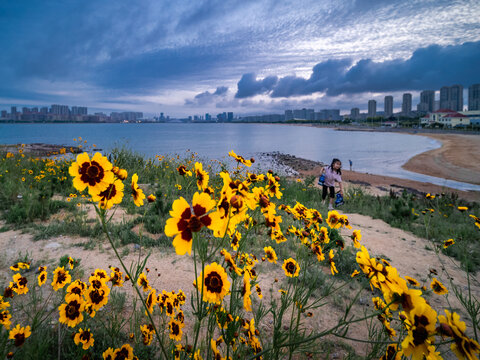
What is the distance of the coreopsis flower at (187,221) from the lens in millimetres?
957

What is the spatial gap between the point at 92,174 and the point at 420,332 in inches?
55.9

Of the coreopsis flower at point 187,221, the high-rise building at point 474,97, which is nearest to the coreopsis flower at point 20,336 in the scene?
the coreopsis flower at point 187,221

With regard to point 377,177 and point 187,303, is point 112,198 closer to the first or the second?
point 187,303

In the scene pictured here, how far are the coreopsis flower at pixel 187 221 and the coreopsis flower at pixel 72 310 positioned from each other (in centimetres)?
100

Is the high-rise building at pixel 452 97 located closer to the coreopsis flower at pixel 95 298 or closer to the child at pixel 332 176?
the child at pixel 332 176

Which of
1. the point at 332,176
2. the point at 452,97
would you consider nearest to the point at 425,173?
the point at 332,176

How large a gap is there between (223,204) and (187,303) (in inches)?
76.6

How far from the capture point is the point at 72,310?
1.49 m

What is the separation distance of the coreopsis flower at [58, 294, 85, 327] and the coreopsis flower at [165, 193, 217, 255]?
1003mm

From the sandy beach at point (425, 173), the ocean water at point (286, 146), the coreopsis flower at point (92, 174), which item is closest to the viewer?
the coreopsis flower at point (92, 174)

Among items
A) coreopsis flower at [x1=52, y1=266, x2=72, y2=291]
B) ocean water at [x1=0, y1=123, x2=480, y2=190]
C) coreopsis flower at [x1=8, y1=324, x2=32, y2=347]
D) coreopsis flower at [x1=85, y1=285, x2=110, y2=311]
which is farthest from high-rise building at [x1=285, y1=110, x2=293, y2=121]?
coreopsis flower at [x1=8, y1=324, x2=32, y2=347]

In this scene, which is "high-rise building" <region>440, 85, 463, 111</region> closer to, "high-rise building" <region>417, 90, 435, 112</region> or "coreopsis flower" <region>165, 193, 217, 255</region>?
"high-rise building" <region>417, 90, 435, 112</region>

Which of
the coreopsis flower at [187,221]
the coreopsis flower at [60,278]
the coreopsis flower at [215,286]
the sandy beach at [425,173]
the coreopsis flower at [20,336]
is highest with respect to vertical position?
the coreopsis flower at [187,221]

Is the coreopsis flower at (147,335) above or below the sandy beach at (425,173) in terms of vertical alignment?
above
